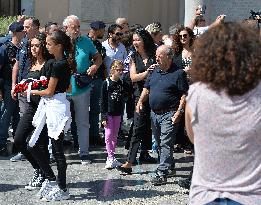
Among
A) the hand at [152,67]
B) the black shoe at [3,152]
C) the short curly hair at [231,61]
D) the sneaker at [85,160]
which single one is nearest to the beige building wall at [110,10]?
the black shoe at [3,152]

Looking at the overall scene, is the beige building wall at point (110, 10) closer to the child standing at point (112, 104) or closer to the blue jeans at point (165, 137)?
the child standing at point (112, 104)

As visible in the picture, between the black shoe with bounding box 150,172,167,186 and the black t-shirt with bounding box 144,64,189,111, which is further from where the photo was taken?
the black shoe with bounding box 150,172,167,186

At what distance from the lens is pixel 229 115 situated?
291cm

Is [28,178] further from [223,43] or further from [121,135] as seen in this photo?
[223,43]

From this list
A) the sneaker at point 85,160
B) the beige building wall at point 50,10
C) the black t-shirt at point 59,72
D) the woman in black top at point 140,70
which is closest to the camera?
the black t-shirt at point 59,72

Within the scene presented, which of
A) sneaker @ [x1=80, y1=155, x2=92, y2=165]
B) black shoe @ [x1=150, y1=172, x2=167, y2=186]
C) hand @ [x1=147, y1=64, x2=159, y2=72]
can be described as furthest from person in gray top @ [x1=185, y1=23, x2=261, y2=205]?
sneaker @ [x1=80, y1=155, x2=92, y2=165]

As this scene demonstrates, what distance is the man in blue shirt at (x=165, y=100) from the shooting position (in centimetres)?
675

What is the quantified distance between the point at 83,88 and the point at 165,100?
167 cm

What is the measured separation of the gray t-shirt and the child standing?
4.77m

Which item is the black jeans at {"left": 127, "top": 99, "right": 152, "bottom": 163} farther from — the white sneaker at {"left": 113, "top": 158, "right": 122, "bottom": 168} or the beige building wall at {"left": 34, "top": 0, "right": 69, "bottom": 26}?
the beige building wall at {"left": 34, "top": 0, "right": 69, "bottom": 26}

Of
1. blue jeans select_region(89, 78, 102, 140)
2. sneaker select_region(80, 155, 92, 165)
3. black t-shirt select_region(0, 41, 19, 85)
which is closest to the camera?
sneaker select_region(80, 155, 92, 165)

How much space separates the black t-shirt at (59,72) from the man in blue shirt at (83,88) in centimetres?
170

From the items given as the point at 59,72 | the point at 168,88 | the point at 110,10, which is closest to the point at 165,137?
the point at 168,88

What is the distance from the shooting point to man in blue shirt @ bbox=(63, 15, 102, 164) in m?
8.02
